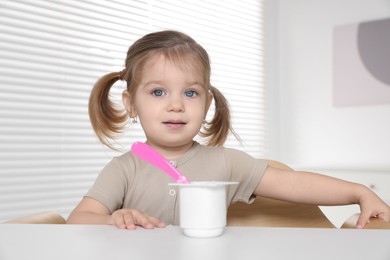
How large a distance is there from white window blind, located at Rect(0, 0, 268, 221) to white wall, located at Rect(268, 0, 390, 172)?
125cm

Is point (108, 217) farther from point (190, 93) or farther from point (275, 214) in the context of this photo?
point (275, 214)

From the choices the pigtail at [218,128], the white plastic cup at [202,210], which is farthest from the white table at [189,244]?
the pigtail at [218,128]

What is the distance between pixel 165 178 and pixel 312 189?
12.3 inches

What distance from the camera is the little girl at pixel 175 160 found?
103 centimetres

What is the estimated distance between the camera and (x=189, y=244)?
0.53 meters

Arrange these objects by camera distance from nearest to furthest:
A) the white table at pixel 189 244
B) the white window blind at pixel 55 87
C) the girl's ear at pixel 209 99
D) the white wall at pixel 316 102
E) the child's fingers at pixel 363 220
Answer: the white table at pixel 189 244
the child's fingers at pixel 363 220
the girl's ear at pixel 209 99
the white window blind at pixel 55 87
the white wall at pixel 316 102

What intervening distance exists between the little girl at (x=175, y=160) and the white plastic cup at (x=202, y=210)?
1.32 ft

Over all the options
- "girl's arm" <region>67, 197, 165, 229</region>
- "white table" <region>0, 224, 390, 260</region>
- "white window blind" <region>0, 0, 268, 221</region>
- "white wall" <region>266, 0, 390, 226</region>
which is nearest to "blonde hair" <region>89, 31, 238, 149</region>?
"girl's arm" <region>67, 197, 165, 229</region>

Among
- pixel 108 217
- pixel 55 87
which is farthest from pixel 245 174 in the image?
pixel 55 87

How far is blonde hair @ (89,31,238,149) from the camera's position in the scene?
109 centimetres

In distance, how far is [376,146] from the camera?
333cm

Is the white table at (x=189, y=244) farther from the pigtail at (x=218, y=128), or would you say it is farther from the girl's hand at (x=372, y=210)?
the pigtail at (x=218, y=128)

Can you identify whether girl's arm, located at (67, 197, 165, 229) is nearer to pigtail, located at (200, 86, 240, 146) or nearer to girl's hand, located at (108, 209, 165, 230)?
girl's hand, located at (108, 209, 165, 230)

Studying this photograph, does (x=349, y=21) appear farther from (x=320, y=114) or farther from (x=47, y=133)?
(x=47, y=133)
